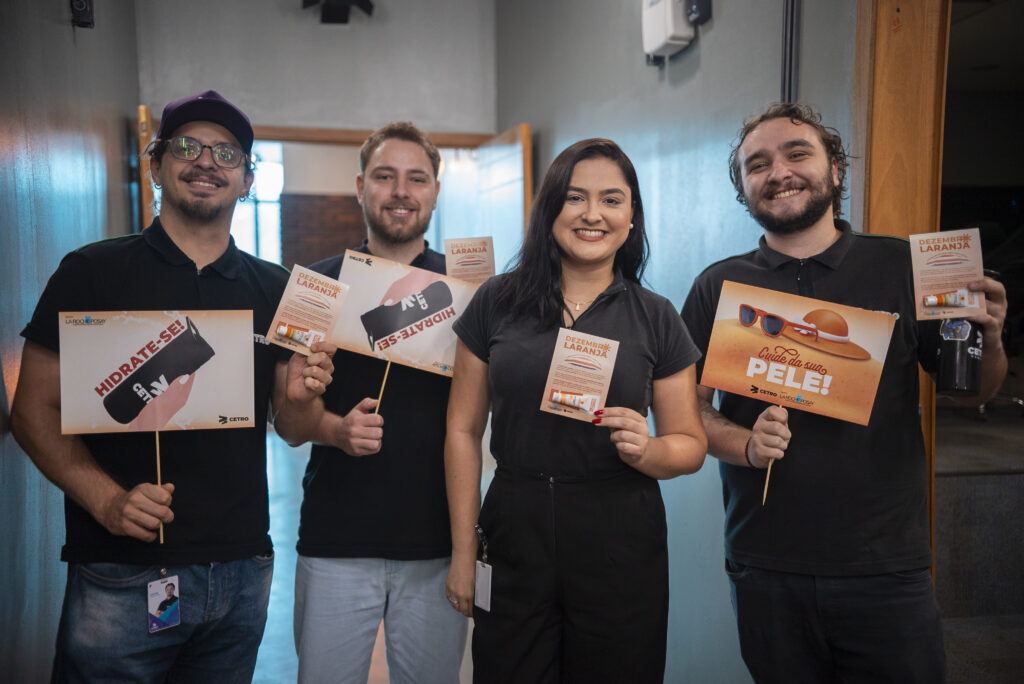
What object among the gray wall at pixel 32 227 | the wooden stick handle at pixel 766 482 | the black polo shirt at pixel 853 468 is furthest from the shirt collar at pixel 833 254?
the gray wall at pixel 32 227

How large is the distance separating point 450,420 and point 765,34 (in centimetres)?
142

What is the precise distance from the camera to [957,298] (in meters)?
1.37

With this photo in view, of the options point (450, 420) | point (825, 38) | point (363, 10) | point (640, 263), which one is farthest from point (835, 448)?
point (363, 10)

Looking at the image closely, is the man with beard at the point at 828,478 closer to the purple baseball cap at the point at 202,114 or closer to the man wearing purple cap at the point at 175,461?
the man wearing purple cap at the point at 175,461

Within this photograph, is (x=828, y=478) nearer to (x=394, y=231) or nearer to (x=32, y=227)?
(x=394, y=231)

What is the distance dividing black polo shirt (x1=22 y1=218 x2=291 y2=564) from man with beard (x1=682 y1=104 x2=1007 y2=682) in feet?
3.22

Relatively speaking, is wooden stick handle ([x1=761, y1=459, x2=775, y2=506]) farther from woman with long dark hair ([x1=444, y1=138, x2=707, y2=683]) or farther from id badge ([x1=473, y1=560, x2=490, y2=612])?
id badge ([x1=473, y1=560, x2=490, y2=612])

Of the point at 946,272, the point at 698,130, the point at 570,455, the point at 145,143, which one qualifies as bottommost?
the point at 570,455

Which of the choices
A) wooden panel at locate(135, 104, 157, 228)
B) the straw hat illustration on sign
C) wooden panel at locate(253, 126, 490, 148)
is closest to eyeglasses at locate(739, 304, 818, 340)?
the straw hat illustration on sign

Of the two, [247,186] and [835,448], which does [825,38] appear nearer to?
[835,448]

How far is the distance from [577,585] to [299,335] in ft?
2.42

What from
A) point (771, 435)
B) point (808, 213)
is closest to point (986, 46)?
point (808, 213)

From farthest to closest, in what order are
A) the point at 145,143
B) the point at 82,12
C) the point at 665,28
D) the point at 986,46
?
the point at 986,46 < the point at 145,143 < the point at 665,28 < the point at 82,12

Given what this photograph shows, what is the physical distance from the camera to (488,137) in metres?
4.96
